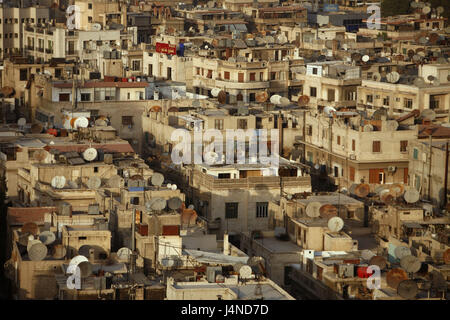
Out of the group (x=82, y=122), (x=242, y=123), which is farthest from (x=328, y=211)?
(x=82, y=122)

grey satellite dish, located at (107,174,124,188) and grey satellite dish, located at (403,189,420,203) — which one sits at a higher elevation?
grey satellite dish, located at (107,174,124,188)

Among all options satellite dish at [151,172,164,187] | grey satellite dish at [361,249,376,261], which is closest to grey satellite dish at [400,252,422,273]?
grey satellite dish at [361,249,376,261]

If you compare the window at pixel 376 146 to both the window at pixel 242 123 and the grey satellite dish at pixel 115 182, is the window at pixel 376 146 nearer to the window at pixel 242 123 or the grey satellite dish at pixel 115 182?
the window at pixel 242 123

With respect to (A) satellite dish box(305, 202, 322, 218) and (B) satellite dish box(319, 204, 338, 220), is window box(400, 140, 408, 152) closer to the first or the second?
(B) satellite dish box(319, 204, 338, 220)

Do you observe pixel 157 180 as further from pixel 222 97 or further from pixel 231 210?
pixel 222 97

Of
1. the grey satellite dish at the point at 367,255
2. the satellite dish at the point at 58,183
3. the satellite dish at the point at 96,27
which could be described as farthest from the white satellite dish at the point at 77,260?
the satellite dish at the point at 96,27
